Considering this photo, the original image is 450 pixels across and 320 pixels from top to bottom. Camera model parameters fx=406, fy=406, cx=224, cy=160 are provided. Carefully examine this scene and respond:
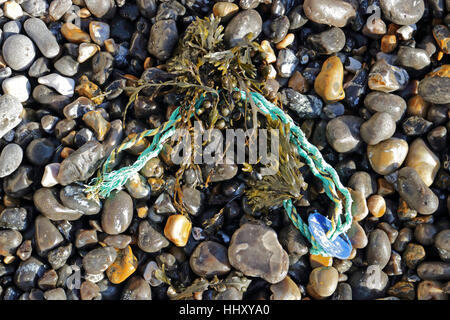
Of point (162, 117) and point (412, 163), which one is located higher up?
point (162, 117)

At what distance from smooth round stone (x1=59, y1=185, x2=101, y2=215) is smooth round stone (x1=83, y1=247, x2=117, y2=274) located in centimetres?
28

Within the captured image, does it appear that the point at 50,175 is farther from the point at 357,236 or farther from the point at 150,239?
the point at 357,236

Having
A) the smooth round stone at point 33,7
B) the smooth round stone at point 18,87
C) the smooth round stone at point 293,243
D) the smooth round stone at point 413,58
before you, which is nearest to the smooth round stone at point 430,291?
the smooth round stone at point 293,243

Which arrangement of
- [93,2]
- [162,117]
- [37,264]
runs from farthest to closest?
1. [93,2]
2. [162,117]
3. [37,264]

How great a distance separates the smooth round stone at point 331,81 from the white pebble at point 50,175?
1.99m

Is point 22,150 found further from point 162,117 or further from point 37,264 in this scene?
point 162,117

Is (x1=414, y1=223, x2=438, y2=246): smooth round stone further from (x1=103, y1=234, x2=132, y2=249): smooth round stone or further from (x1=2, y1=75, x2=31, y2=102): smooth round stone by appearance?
(x1=2, y1=75, x2=31, y2=102): smooth round stone

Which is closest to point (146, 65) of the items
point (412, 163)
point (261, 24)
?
point (261, 24)

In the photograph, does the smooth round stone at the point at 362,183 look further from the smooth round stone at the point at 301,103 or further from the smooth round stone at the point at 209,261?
the smooth round stone at the point at 209,261

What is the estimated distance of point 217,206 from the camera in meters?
2.97

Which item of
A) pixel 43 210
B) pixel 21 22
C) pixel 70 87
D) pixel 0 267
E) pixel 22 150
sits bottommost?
pixel 0 267

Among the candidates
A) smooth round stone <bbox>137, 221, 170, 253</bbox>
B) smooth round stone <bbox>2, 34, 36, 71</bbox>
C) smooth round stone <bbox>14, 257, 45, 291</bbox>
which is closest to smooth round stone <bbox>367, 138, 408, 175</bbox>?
smooth round stone <bbox>137, 221, 170, 253</bbox>

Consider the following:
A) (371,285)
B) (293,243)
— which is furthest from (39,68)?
(371,285)

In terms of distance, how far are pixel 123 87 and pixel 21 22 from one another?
108 centimetres
